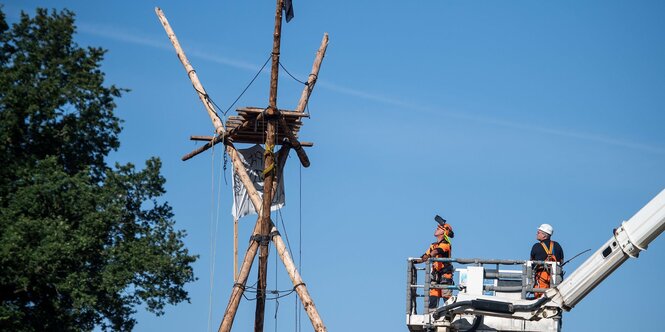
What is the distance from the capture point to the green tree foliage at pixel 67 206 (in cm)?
3603

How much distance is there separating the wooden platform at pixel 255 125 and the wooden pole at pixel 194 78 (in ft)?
2.15

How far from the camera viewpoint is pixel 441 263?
1006 inches

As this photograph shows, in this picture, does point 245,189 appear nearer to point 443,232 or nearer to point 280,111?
point 280,111

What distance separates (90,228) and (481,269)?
1500 cm

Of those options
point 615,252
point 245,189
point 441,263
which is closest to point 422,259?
point 441,263

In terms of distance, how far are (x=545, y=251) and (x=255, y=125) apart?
857cm

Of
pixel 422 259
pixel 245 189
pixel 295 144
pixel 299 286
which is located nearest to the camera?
pixel 422 259

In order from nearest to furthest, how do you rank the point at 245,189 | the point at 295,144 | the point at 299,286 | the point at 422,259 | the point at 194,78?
the point at 422,259 < the point at 299,286 < the point at 295,144 < the point at 245,189 < the point at 194,78

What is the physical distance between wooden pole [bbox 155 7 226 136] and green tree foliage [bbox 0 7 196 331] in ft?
13.3

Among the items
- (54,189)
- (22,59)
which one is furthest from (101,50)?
(54,189)

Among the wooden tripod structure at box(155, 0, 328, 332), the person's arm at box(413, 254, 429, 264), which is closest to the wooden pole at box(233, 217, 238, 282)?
the wooden tripod structure at box(155, 0, 328, 332)

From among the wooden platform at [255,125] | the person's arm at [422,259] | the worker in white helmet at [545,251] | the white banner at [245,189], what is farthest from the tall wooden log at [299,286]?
the worker in white helmet at [545,251]

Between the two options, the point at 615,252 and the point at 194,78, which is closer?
the point at 615,252

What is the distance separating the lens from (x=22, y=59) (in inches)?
1524
